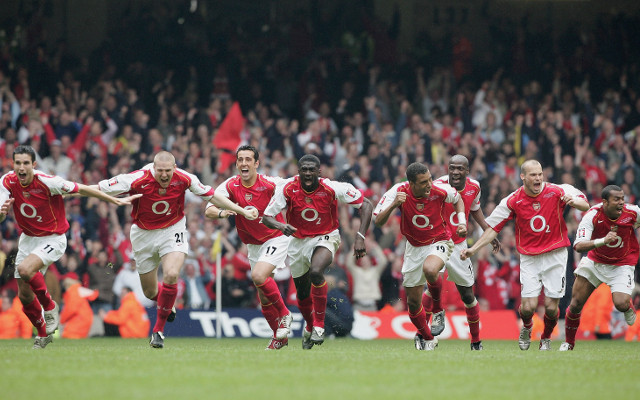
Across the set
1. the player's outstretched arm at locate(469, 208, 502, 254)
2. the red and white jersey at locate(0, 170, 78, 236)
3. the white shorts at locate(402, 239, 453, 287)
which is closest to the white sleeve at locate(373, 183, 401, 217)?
the white shorts at locate(402, 239, 453, 287)

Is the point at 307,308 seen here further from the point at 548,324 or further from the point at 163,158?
the point at 548,324

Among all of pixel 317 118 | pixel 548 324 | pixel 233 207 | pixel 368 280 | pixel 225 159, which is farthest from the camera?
pixel 317 118

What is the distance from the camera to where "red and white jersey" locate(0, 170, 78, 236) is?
1274 cm

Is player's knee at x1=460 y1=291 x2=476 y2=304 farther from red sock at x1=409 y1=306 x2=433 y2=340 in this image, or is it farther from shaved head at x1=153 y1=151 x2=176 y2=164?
shaved head at x1=153 y1=151 x2=176 y2=164

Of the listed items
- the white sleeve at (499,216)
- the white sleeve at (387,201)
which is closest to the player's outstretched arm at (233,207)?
the white sleeve at (387,201)

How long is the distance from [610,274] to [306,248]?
4.31 metres

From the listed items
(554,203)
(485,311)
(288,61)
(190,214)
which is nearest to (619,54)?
(288,61)

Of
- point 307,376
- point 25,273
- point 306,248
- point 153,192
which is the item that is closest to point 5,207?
point 25,273

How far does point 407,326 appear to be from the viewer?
1952cm

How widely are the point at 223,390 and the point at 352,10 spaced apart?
2101cm

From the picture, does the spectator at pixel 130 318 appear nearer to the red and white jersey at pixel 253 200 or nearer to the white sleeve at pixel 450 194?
the red and white jersey at pixel 253 200

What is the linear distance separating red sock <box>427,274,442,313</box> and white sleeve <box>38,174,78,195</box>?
5.14 meters

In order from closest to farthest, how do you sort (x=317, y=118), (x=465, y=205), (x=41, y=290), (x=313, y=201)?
(x=313, y=201)
(x=41, y=290)
(x=465, y=205)
(x=317, y=118)

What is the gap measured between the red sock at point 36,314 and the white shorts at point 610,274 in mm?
7555
